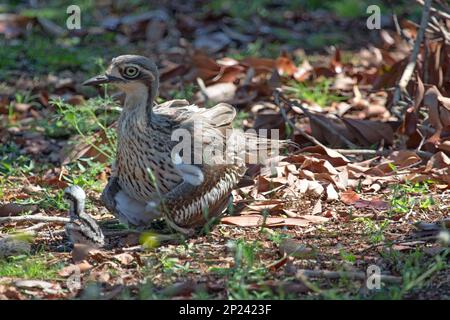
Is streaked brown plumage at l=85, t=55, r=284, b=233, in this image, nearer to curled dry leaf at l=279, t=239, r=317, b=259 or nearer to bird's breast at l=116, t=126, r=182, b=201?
bird's breast at l=116, t=126, r=182, b=201

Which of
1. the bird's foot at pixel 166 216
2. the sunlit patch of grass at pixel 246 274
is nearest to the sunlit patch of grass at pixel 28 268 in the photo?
the bird's foot at pixel 166 216

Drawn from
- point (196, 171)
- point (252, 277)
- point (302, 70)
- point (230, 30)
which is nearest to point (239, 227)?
point (196, 171)

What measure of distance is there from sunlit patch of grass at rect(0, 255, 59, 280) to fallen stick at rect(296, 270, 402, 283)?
4.48ft

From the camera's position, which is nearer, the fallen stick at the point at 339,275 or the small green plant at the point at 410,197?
the fallen stick at the point at 339,275

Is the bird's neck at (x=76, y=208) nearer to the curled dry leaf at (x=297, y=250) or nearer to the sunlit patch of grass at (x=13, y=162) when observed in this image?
the curled dry leaf at (x=297, y=250)

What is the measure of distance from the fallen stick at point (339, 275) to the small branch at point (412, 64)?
9.14 ft

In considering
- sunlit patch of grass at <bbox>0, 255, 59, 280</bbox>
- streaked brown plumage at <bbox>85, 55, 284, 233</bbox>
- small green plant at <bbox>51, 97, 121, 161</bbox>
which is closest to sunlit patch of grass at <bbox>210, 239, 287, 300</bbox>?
streaked brown plumage at <bbox>85, 55, 284, 233</bbox>

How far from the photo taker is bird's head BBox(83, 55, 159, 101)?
18.9ft

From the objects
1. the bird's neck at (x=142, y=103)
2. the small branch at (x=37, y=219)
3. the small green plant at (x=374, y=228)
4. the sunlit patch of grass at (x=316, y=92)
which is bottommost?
the small green plant at (x=374, y=228)

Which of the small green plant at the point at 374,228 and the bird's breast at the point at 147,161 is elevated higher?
the bird's breast at the point at 147,161

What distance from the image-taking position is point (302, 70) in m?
8.94

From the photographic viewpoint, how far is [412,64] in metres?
7.57

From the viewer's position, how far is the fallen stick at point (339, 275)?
484cm

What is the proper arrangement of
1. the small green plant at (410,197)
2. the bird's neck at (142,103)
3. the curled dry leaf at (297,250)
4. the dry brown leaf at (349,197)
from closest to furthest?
the curled dry leaf at (297,250) → the bird's neck at (142,103) → the small green plant at (410,197) → the dry brown leaf at (349,197)
